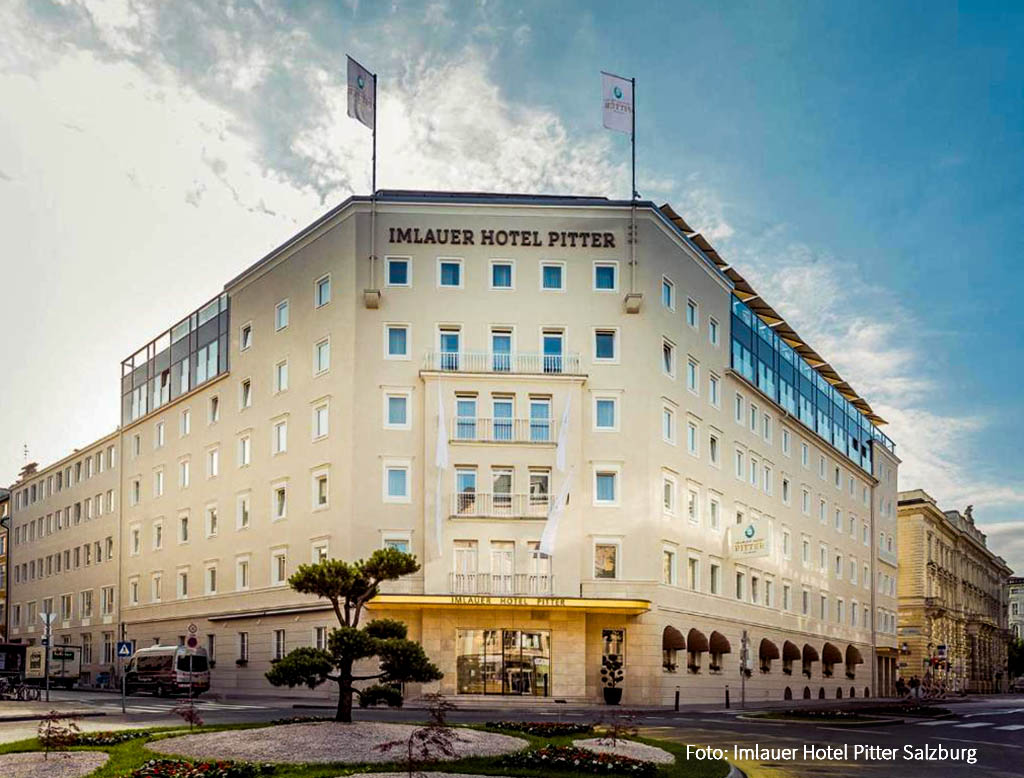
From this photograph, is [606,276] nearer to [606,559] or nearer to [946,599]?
[606,559]

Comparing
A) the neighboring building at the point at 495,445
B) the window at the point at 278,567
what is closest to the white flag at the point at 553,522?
the neighboring building at the point at 495,445

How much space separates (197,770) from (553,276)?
129ft

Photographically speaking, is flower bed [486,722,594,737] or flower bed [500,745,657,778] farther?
flower bed [486,722,594,737]

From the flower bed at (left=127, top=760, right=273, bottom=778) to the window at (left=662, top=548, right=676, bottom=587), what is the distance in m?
37.9

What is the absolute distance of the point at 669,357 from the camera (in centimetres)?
5609

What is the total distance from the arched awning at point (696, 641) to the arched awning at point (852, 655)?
27985mm

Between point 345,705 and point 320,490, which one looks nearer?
point 345,705

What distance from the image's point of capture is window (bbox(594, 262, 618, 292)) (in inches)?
2112

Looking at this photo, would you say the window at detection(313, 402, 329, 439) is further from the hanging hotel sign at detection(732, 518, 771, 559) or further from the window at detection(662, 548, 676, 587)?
the hanging hotel sign at detection(732, 518, 771, 559)

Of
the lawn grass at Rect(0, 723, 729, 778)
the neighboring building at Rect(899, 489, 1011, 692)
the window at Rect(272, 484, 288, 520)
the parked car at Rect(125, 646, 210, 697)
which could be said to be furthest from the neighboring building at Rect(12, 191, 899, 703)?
the neighboring building at Rect(899, 489, 1011, 692)

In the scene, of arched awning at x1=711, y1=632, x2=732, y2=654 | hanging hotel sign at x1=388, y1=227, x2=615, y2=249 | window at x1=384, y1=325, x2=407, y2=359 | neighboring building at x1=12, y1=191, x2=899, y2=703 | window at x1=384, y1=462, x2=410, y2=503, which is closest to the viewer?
neighboring building at x1=12, y1=191, x2=899, y2=703

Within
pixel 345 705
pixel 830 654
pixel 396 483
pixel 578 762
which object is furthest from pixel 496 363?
pixel 830 654

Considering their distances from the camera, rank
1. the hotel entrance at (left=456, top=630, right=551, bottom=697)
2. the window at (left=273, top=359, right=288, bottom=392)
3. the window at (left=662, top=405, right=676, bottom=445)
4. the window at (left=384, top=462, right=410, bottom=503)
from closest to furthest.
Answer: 1. the hotel entrance at (left=456, top=630, right=551, bottom=697)
2. the window at (left=384, top=462, right=410, bottom=503)
3. the window at (left=662, top=405, right=676, bottom=445)
4. the window at (left=273, top=359, right=288, bottom=392)

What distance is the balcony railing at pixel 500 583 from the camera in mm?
49531
